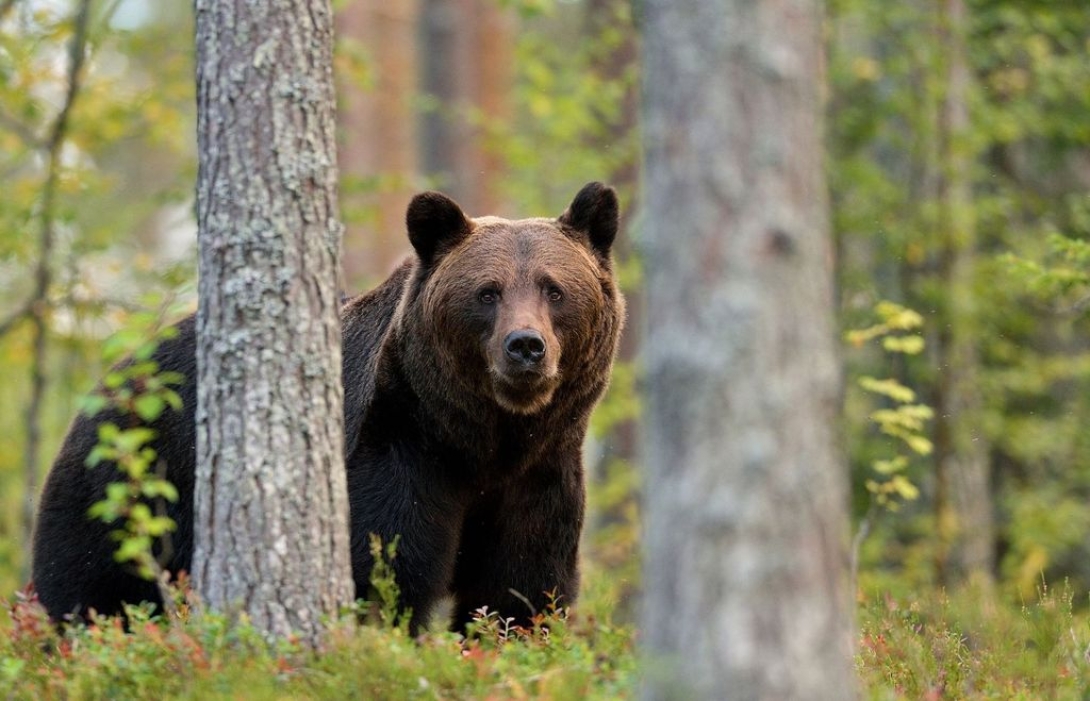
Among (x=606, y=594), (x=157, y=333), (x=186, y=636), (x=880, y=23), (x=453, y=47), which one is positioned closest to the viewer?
(x=186, y=636)

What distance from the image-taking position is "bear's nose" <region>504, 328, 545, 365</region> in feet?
19.6

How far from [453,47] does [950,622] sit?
12827 mm

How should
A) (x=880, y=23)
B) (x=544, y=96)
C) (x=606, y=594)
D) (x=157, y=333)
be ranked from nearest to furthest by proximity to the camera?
(x=157, y=333)
(x=606, y=594)
(x=880, y=23)
(x=544, y=96)

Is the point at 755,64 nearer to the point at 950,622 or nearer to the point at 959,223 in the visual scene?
the point at 950,622

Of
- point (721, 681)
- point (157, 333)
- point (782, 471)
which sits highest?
point (157, 333)

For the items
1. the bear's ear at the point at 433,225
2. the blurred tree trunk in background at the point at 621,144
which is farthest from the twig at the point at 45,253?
the blurred tree trunk in background at the point at 621,144

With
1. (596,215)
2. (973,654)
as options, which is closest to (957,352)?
(596,215)

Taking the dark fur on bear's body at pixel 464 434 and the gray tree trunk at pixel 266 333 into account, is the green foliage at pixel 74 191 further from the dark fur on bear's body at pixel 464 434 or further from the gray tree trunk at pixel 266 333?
the gray tree trunk at pixel 266 333

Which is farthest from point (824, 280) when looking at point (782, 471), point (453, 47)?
point (453, 47)

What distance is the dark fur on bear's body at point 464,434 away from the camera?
6.20 m

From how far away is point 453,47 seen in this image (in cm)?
1741

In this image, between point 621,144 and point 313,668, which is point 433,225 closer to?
point 313,668

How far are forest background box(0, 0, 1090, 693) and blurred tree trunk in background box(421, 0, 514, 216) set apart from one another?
94 cm

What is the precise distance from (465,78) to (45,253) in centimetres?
772
